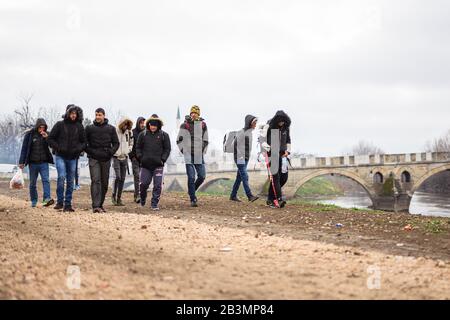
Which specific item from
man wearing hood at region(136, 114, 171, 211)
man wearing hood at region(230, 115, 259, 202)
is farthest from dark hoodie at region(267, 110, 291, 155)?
man wearing hood at region(136, 114, 171, 211)

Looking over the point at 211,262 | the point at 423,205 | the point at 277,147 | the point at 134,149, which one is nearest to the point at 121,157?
the point at 134,149

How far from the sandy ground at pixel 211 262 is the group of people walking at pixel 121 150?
71.8 inches

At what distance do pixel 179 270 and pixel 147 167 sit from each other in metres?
6.12

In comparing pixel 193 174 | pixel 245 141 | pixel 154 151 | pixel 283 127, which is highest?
pixel 283 127

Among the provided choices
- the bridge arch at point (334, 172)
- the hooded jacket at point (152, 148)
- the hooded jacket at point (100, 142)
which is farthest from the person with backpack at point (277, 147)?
the bridge arch at point (334, 172)

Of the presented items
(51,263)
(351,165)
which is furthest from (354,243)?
(351,165)

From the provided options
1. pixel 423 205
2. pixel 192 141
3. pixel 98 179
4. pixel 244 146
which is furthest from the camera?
pixel 423 205

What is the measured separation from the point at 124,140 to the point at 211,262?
744 centimetres

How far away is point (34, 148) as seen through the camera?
10.0 meters

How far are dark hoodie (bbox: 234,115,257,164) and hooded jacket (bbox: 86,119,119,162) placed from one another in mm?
3314

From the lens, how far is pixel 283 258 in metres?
4.44

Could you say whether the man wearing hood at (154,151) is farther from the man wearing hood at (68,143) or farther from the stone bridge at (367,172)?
the stone bridge at (367,172)

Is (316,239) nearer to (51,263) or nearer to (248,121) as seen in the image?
(51,263)

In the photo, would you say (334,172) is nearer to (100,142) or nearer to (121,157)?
(121,157)
